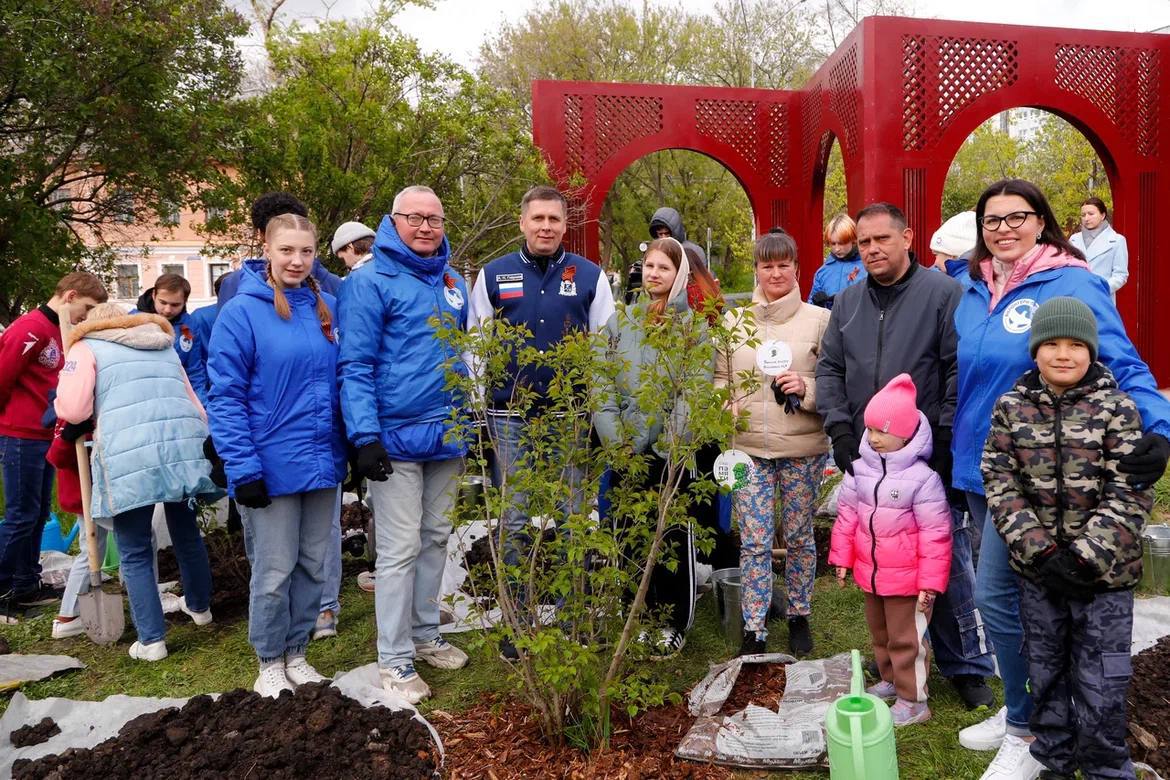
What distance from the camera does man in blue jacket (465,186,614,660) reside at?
3502 mm

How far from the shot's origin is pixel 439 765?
2727mm

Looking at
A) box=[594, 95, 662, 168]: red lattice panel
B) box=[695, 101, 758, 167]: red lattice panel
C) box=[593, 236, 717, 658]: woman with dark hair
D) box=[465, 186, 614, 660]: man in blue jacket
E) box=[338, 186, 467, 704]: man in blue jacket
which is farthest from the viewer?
box=[695, 101, 758, 167]: red lattice panel

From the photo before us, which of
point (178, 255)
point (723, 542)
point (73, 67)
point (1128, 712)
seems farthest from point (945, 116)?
point (178, 255)

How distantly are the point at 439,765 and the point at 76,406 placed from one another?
2488 mm

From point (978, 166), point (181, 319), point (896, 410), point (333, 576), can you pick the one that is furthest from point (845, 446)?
point (978, 166)

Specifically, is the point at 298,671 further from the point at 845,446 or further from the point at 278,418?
the point at 845,446

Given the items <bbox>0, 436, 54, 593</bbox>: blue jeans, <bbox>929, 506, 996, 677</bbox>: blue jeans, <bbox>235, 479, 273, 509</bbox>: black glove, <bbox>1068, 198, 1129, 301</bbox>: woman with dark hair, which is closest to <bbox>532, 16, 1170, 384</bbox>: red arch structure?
<bbox>1068, 198, 1129, 301</bbox>: woman with dark hair

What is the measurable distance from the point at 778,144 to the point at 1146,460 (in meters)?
10.5

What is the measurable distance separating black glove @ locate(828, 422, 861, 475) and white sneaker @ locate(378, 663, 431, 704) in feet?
6.20

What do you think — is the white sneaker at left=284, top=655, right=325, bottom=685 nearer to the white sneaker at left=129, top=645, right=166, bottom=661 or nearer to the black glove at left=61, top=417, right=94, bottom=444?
the white sneaker at left=129, top=645, right=166, bottom=661

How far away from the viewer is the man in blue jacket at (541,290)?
3.50 metres

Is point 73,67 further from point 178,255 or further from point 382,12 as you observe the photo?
point 178,255

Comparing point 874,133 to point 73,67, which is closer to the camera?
point 73,67

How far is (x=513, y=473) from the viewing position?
113 inches
